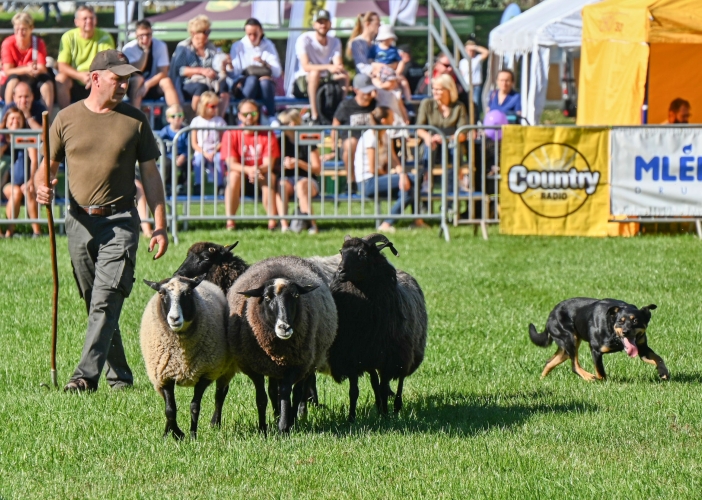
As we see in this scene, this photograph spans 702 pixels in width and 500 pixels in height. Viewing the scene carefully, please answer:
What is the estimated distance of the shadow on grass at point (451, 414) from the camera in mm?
7082

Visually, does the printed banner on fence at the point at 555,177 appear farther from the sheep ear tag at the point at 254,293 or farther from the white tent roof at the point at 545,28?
the sheep ear tag at the point at 254,293

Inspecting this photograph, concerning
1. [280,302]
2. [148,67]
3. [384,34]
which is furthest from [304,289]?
[384,34]

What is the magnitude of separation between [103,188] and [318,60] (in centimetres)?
1160

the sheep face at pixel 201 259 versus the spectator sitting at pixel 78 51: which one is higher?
the spectator sitting at pixel 78 51

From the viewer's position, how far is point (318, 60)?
62.7ft

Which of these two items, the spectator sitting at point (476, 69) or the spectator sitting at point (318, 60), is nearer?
the spectator sitting at point (318, 60)

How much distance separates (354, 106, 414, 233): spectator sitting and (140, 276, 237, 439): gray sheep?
8991 millimetres

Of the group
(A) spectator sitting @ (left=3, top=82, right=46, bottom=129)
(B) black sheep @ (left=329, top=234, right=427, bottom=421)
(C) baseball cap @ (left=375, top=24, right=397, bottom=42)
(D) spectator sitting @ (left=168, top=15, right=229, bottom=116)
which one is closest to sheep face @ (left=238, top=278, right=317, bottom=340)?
(B) black sheep @ (left=329, top=234, right=427, bottom=421)

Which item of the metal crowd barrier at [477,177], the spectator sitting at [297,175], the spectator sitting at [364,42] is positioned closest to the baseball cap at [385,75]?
the spectator sitting at [364,42]

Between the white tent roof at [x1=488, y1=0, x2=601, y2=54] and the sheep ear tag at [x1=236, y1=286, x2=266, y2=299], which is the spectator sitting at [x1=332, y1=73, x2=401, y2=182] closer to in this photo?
the white tent roof at [x1=488, y1=0, x2=601, y2=54]

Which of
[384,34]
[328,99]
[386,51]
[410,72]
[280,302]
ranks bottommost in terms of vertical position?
[280,302]

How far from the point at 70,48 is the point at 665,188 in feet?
29.5

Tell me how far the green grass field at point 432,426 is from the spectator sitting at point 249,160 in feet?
13.4

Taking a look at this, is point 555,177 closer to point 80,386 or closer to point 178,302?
point 80,386
